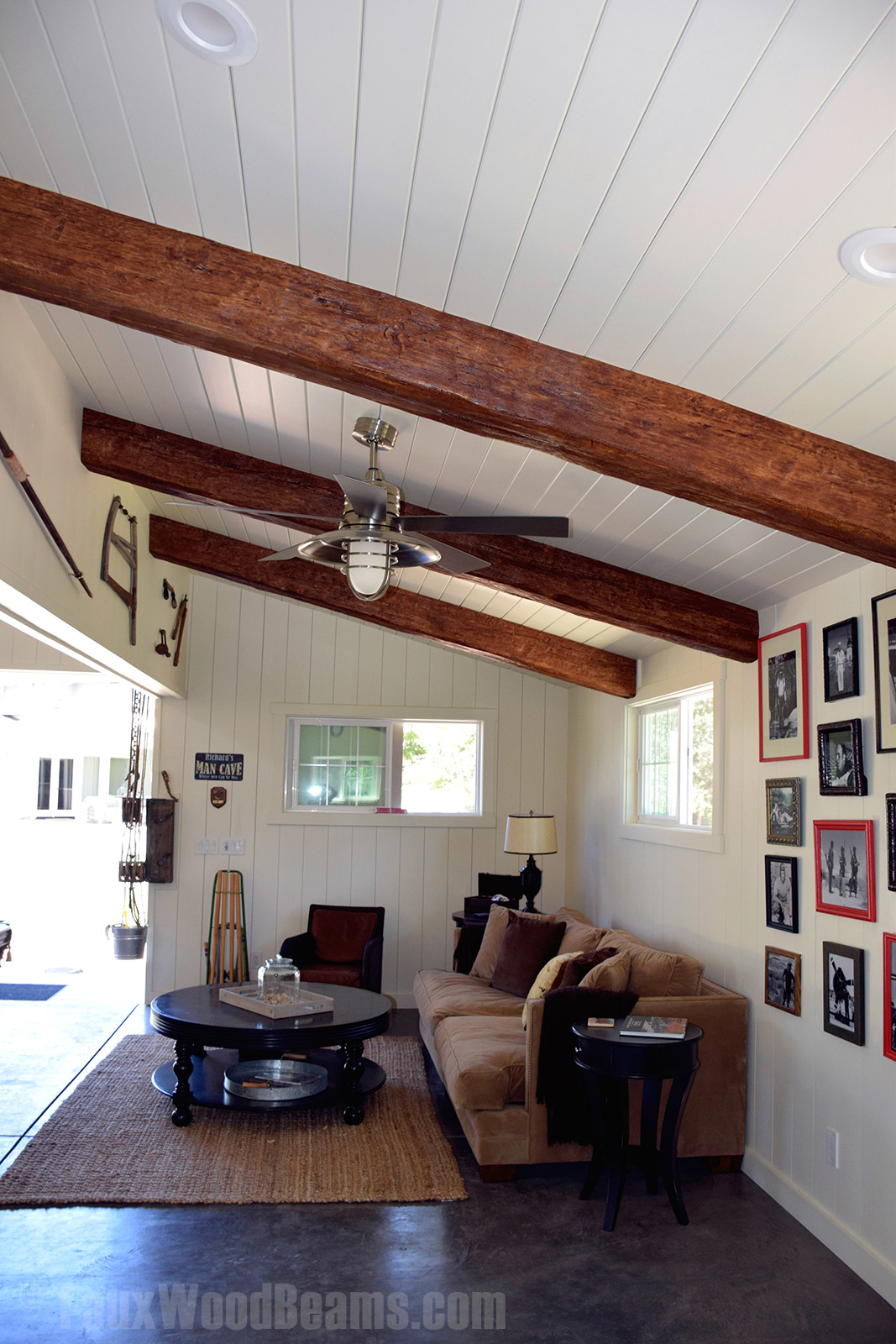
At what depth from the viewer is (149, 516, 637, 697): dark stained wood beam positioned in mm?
6137

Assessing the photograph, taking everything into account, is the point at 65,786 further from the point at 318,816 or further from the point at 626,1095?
the point at 626,1095

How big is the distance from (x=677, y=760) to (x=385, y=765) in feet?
9.65

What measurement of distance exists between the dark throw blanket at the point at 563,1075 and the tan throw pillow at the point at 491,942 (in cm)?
201

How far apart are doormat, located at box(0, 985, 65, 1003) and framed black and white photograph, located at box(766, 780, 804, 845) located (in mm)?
5503

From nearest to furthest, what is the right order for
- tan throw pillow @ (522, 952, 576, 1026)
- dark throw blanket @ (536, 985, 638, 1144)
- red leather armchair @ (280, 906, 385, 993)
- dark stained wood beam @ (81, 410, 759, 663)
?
dark throw blanket @ (536, 985, 638, 1144) → dark stained wood beam @ (81, 410, 759, 663) → tan throw pillow @ (522, 952, 576, 1026) → red leather armchair @ (280, 906, 385, 993)

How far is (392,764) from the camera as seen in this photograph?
307 inches

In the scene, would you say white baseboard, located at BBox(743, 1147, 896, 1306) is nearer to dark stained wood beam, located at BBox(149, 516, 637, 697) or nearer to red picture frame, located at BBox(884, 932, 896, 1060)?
red picture frame, located at BBox(884, 932, 896, 1060)

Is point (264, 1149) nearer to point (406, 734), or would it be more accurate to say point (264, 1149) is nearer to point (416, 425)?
point (416, 425)

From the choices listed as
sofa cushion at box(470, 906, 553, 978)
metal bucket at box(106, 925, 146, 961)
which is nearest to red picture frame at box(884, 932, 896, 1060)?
sofa cushion at box(470, 906, 553, 978)

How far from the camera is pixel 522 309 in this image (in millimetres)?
2512

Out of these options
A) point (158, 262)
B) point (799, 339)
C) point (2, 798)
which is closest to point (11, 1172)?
point (158, 262)

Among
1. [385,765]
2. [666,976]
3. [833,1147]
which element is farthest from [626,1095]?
[385,765]

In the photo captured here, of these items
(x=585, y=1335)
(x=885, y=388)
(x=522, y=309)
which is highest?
(x=522, y=309)

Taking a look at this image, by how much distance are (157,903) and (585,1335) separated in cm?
514
